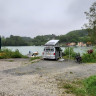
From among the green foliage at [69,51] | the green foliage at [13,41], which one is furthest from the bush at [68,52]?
the green foliage at [13,41]

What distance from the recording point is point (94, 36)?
477 inches

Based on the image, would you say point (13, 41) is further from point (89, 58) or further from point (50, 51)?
point (89, 58)

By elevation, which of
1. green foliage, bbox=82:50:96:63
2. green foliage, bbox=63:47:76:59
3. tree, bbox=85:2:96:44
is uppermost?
tree, bbox=85:2:96:44

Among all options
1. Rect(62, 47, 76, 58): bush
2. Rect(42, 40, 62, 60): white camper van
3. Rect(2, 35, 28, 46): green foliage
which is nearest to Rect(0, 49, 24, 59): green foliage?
Rect(42, 40, 62, 60): white camper van

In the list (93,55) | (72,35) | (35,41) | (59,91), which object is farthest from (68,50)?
(35,41)

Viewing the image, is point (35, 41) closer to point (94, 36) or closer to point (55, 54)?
point (55, 54)

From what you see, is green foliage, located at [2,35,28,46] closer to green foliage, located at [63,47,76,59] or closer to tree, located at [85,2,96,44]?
green foliage, located at [63,47,76,59]

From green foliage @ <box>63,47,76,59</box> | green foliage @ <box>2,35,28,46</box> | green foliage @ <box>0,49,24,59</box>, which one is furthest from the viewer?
green foliage @ <box>2,35,28,46</box>

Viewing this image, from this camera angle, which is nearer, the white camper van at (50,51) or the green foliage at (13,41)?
the white camper van at (50,51)

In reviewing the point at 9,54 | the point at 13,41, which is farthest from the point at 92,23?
the point at 13,41

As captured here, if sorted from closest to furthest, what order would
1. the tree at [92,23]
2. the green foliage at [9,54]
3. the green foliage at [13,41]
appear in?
the tree at [92,23] < the green foliage at [9,54] < the green foliage at [13,41]

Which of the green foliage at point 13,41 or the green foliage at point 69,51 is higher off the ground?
the green foliage at point 13,41

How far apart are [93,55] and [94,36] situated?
85.3 inches

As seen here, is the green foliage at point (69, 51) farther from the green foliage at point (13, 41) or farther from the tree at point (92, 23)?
the green foliage at point (13, 41)
